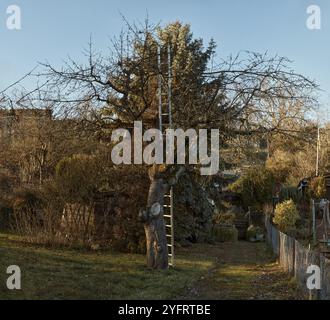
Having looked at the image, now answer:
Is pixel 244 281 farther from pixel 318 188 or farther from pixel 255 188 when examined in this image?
pixel 255 188

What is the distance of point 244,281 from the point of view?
10961mm

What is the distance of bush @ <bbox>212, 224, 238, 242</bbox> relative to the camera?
22.4 m

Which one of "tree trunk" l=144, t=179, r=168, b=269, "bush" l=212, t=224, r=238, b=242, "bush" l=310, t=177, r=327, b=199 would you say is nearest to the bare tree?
"tree trunk" l=144, t=179, r=168, b=269

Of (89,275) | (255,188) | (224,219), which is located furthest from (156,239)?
(255,188)

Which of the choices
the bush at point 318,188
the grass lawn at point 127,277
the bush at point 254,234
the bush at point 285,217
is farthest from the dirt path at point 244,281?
the bush at point 318,188

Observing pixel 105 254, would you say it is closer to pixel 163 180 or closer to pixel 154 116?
pixel 163 180

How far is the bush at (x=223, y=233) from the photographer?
73.5 ft

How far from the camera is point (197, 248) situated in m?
18.3

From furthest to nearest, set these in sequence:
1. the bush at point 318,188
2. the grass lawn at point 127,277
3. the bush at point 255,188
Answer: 1. the bush at point 255,188
2. the bush at point 318,188
3. the grass lawn at point 127,277

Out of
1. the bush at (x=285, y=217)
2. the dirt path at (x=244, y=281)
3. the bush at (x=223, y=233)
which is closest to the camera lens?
the dirt path at (x=244, y=281)

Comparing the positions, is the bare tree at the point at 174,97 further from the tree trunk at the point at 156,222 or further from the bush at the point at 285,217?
the bush at the point at 285,217

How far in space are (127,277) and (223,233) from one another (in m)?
13.3
